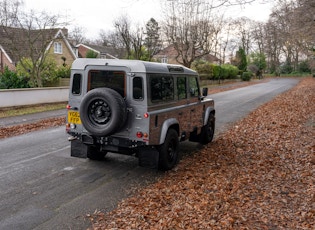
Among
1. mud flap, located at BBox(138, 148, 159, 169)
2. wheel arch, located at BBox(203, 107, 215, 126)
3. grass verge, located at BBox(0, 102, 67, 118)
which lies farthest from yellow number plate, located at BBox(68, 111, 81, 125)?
grass verge, located at BBox(0, 102, 67, 118)

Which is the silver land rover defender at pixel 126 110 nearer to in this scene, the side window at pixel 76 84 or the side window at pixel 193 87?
the side window at pixel 76 84

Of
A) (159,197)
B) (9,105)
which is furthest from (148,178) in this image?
(9,105)

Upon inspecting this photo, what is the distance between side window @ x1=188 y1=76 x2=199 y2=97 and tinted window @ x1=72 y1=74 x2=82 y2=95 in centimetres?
281

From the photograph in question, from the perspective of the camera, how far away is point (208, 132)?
8984 millimetres

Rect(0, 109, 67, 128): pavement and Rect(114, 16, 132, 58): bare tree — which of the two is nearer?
Rect(0, 109, 67, 128): pavement

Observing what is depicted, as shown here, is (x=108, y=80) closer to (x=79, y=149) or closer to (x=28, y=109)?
(x=79, y=149)

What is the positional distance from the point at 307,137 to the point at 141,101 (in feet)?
20.6

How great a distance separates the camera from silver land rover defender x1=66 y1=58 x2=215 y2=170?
228 inches

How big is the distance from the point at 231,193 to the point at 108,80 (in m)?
3.11

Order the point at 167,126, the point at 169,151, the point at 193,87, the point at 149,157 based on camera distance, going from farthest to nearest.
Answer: the point at 193,87 < the point at 169,151 < the point at 167,126 < the point at 149,157

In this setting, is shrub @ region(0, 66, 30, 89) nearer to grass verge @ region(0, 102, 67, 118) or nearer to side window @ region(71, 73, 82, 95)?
grass verge @ region(0, 102, 67, 118)

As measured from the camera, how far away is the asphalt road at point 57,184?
4.44 metres

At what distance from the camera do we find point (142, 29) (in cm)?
3183

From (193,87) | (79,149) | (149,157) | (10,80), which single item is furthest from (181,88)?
(10,80)
